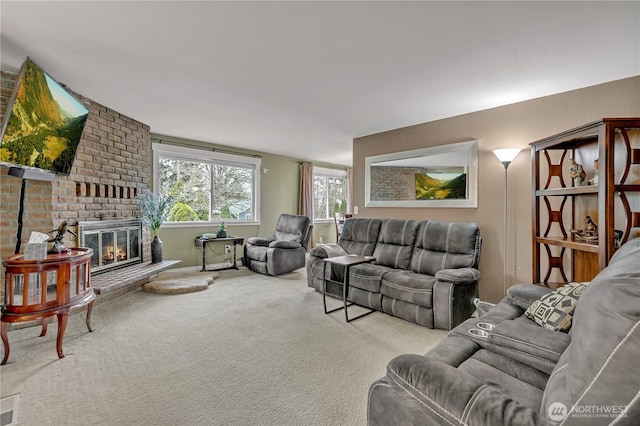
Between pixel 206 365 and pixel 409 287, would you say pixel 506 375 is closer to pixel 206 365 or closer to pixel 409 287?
pixel 409 287

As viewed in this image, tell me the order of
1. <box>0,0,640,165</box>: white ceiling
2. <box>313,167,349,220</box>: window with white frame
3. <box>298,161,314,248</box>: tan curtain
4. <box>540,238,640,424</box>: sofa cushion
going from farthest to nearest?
<box>313,167,349,220</box>: window with white frame
<box>298,161,314,248</box>: tan curtain
<box>0,0,640,165</box>: white ceiling
<box>540,238,640,424</box>: sofa cushion

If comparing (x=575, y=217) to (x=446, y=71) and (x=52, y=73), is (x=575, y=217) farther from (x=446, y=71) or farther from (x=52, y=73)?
(x=52, y=73)

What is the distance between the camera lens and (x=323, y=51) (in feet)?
7.31

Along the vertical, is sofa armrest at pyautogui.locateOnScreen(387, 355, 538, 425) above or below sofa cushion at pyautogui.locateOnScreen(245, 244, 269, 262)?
above

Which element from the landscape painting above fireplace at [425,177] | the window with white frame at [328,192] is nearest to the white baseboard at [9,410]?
the landscape painting above fireplace at [425,177]

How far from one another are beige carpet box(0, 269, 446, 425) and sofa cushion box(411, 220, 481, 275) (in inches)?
29.6

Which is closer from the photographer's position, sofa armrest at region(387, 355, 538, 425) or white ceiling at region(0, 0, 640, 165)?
sofa armrest at region(387, 355, 538, 425)

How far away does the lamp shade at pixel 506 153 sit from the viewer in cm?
307

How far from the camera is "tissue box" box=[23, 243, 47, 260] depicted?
2.16 metres

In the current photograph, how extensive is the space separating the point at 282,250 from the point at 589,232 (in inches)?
156

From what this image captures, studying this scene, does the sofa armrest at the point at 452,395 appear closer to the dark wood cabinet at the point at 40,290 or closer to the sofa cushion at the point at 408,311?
the sofa cushion at the point at 408,311

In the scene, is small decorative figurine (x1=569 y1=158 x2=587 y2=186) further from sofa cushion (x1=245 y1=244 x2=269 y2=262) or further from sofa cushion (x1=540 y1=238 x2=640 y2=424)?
sofa cushion (x1=245 y1=244 x2=269 y2=262)

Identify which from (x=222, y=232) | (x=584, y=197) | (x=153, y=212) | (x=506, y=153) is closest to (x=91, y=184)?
(x=153, y=212)

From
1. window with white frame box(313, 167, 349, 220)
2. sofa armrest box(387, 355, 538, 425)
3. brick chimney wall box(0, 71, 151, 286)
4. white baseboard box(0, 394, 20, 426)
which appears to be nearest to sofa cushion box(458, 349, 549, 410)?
sofa armrest box(387, 355, 538, 425)
